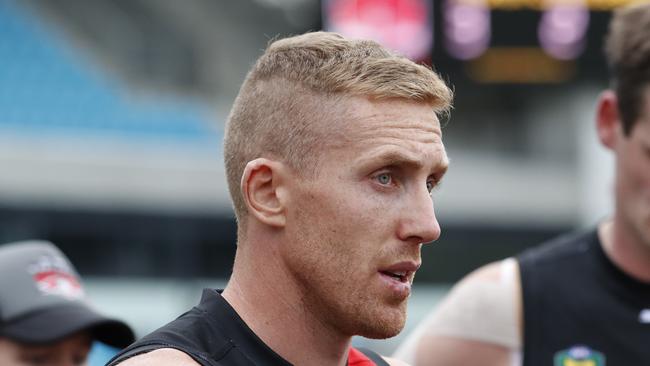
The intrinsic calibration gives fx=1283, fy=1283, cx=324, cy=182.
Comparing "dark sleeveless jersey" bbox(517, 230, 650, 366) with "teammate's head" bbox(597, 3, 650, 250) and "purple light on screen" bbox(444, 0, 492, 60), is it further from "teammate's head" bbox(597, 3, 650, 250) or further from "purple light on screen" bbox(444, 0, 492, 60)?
"purple light on screen" bbox(444, 0, 492, 60)

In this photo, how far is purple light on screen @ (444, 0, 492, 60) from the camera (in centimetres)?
1315

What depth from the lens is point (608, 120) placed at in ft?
12.8

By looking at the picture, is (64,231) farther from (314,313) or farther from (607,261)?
(314,313)

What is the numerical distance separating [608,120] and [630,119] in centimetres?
16

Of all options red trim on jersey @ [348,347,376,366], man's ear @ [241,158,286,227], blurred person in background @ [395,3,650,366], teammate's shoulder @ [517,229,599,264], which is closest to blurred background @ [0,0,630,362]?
teammate's shoulder @ [517,229,599,264]

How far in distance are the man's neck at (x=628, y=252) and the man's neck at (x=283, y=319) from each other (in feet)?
5.34

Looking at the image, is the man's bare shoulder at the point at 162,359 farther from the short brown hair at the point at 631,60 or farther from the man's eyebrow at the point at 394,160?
the short brown hair at the point at 631,60

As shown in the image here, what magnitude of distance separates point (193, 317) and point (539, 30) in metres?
11.4

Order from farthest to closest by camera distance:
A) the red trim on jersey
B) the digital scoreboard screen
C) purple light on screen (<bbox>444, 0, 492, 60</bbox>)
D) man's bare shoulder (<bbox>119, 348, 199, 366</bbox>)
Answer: purple light on screen (<bbox>444, 0, 492, 60</bbox>)
the digital scoreboard screen
the red trim on jersey
man's bare shoulder (<bbox>119, 348, 199, 366</bbox>)

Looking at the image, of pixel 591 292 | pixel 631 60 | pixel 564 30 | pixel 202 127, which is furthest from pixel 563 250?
pixel 202 127

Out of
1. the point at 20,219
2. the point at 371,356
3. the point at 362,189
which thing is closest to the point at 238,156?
the point at 362,189

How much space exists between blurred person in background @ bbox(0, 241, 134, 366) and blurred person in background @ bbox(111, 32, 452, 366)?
137 cm

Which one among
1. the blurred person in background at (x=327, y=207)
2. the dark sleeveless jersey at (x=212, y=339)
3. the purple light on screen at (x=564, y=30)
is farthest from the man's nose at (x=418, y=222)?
the purple light on screen at (x=564, y=30)

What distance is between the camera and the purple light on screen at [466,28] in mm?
13150
